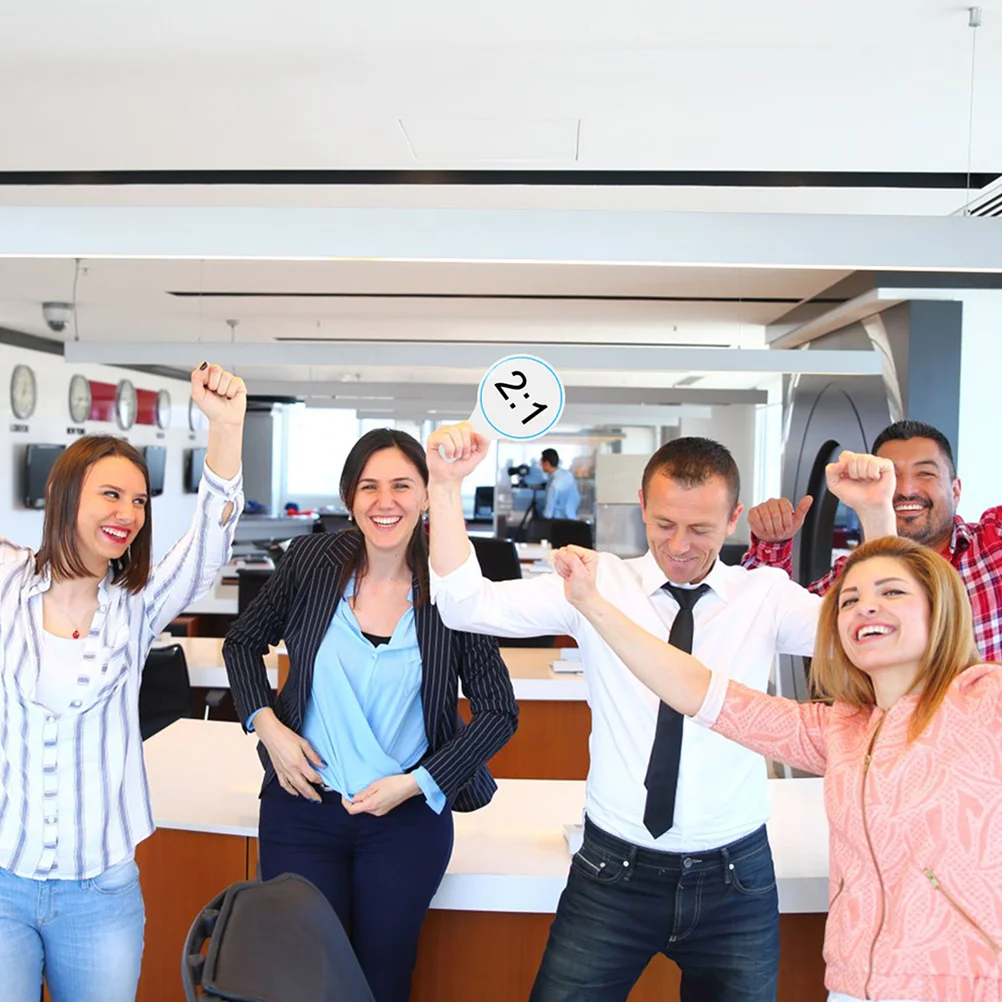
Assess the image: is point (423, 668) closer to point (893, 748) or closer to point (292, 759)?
point (292, 759)

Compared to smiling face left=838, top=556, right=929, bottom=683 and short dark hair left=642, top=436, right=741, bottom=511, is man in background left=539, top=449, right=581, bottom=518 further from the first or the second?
smiling face left=838, top=556, right=929, bottom=683

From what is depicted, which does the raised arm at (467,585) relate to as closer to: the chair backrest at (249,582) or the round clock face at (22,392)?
the chair backrest at (249,582)

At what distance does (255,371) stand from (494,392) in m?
11.7

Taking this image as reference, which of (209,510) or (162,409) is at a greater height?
(162,409)

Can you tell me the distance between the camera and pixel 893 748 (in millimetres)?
1454

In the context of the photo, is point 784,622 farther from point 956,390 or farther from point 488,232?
point 956,390

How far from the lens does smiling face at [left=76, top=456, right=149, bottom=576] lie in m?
1.84

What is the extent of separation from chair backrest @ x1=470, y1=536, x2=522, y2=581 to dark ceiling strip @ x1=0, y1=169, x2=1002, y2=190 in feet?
6.45

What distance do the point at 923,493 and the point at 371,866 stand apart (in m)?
1.57

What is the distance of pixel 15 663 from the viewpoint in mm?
1764

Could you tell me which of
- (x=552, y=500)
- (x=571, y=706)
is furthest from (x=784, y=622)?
(x=552, y=500)

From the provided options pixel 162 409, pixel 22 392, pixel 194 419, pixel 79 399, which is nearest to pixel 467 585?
pixel 22 392

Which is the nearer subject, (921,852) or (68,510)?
(921,852)

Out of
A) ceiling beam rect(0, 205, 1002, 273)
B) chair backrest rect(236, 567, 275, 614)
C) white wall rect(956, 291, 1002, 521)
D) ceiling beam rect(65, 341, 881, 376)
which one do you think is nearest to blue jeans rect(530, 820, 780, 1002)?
ceiling beam rect(0, 205, 1002, 273)
